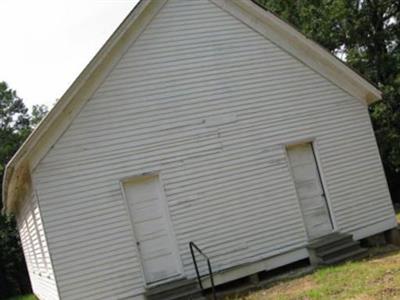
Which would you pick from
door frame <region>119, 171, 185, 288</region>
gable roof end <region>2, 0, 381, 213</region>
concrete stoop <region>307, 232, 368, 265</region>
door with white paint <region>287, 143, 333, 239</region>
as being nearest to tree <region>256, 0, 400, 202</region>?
gable roof end <region>2, 0, 381, 213</region>

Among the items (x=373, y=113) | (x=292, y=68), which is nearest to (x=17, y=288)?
(x=373, y=113)

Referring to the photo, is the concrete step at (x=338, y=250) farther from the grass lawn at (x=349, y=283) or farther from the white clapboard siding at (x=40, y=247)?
Result: the white clapboard siding at (x=40, y=247)

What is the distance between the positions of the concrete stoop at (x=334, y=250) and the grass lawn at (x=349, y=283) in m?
0.33

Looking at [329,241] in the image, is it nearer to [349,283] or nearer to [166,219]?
[349,283]

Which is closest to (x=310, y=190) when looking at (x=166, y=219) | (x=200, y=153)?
(x=200, y=153)

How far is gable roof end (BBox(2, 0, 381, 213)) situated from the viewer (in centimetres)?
1039

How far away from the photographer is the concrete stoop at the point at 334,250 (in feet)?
37.9

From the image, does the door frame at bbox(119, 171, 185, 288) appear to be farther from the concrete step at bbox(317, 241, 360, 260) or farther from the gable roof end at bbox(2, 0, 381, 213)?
the concrete step at bbox(317, 241, 360, 260)

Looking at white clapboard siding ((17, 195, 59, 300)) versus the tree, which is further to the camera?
the tree

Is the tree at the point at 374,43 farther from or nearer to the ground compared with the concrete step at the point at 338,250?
farther from the ground

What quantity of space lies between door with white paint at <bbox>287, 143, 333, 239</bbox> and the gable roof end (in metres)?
2.04

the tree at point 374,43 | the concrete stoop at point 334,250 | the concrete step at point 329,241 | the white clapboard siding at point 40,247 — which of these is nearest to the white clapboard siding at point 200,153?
the concrete step at point 329,241

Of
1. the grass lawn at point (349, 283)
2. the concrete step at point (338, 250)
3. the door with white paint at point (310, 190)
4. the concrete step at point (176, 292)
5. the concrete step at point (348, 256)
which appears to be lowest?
the grass lawn at point (349, 283)

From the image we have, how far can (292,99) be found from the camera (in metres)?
12.8
